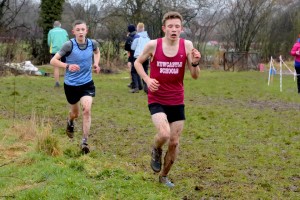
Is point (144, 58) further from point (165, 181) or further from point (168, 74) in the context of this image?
point (165, 181)

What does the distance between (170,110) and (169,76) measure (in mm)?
404

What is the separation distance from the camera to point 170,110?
5.66 metres

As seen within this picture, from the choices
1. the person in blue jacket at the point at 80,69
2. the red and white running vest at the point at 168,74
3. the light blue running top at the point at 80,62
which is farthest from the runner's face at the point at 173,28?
the light blue running top at the point at 80,62

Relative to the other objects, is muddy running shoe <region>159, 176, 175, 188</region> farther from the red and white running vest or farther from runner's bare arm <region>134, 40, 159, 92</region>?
runner's bare arm <region>134, 40, 159, 92</region>

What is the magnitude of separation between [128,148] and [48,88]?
29.5 feet

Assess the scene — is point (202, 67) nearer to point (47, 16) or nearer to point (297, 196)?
point (47, 16)

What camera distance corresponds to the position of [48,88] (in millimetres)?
16172

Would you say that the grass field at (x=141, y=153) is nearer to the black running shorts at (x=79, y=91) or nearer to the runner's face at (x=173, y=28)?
the black running shorts at (x=79, y=91)

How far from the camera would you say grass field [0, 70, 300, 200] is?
18.1ft

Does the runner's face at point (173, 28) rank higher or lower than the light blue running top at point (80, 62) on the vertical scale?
higher

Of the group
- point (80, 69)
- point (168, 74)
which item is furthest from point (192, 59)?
point (80, 69)

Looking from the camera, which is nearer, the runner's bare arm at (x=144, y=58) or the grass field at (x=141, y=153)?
the runner's bare arm at (x=144, y=58)

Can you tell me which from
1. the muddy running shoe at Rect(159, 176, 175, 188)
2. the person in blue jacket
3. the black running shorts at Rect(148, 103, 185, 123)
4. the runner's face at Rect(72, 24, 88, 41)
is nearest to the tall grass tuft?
the person in blue jacket

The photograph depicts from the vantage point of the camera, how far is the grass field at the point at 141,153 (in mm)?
5508
